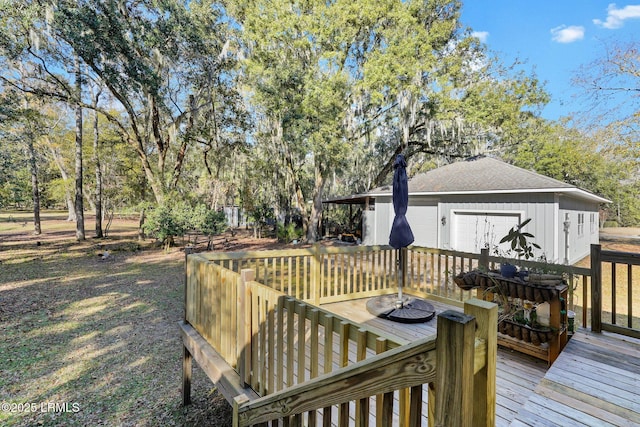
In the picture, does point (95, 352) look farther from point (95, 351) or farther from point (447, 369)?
point (447, 369)

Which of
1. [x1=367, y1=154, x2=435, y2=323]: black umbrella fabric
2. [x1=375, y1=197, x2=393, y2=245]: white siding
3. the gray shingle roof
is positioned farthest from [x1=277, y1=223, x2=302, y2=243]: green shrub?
[x1=367, y1=154, x2=435, y2=323]: black umbrella fabric

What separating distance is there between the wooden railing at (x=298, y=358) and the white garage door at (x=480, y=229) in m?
8.52

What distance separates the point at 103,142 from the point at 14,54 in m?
6.30

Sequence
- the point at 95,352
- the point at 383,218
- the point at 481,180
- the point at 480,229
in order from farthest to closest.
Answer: the point at 383,218 → the point at 481,180 → the point at 480,229 → the point at 95,352

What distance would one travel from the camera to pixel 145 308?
5926 millimetres

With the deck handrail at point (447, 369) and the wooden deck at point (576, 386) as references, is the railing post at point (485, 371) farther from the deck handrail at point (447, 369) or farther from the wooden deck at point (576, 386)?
the wooden deck at point (576, 386)

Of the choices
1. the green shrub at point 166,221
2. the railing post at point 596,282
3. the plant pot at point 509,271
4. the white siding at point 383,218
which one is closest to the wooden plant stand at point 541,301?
the plant pot at point 509,271

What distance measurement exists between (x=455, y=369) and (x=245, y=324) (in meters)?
1.80

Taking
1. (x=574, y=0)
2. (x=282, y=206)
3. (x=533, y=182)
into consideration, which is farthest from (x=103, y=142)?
(x=574, y=0)

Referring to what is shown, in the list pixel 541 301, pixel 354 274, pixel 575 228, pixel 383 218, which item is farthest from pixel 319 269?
pixel 575 228

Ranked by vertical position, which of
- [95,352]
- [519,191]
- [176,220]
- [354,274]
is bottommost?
[95,352]

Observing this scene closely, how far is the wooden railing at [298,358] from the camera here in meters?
0.88

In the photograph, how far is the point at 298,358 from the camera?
72.7 inches

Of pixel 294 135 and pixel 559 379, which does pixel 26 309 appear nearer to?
pixel 559 379
